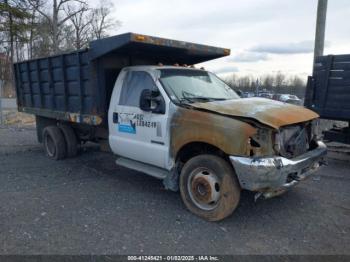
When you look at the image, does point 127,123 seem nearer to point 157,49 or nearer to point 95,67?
point 95,67

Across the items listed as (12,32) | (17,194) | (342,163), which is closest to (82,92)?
(17,194)

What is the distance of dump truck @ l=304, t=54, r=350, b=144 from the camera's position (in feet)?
23.1

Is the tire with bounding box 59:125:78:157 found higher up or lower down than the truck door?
lower down

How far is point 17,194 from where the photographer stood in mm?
5539

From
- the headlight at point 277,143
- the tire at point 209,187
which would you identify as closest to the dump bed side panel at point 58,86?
the tire at point 209,187

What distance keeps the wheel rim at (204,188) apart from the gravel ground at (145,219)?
25 cm

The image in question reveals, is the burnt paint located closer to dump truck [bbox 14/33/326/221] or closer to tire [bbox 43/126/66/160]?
dump truck [bbox 14/33/326/221]

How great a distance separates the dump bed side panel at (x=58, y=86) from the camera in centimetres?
640

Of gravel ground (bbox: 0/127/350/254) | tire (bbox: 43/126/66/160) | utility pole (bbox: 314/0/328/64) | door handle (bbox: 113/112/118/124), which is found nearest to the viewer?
gravel ground (bbox: 0/127/350/254)

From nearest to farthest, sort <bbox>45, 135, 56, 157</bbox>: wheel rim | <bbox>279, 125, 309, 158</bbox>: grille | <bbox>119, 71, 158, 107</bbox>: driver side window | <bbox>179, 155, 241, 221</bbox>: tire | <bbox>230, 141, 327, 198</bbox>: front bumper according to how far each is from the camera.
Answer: <bbox>230, 141, 327, 198</bbox>: front bumper, <bbox>179, 155, 241, 221</bbox>: tire, <bbox>279, 125, 309, 158</bbox>: grille, <bbox>119, 71, 158, 107</bbox>: driver side window, <bbox>45, 135, 56, 157</bbox>: wheel rim

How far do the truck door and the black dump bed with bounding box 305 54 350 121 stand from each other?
4206 millimetres

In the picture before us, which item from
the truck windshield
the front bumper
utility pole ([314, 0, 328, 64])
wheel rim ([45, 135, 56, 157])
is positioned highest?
utility pole ([314, 0, 328, 64])

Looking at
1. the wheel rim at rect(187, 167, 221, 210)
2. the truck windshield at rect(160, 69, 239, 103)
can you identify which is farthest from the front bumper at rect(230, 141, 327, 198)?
the truck windshield at rect(160, 69, 239, 103)

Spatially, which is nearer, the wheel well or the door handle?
the wheel well
